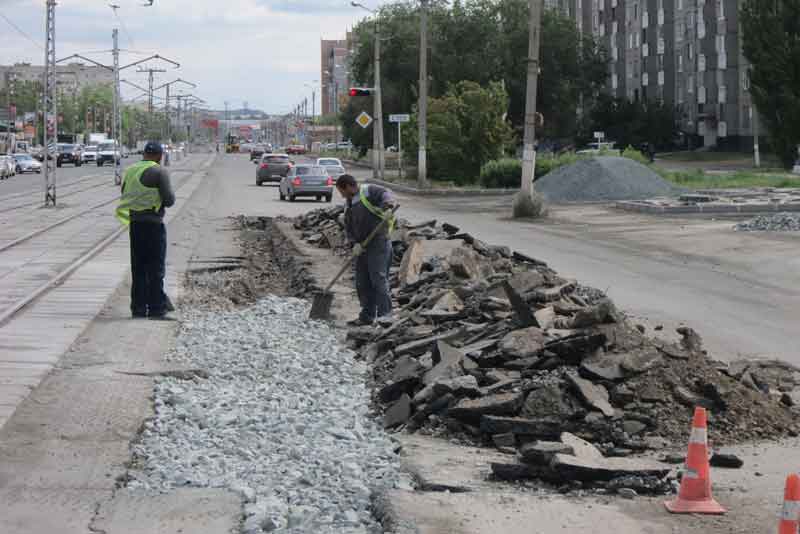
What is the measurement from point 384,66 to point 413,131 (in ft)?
72.7

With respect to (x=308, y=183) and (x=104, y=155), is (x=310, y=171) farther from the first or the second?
(x=104, y=155)

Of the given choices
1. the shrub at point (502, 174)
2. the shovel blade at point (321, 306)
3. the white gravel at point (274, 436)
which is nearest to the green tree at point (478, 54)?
the shrub at point (502, 174)

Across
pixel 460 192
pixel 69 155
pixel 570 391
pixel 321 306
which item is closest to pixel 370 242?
pixel 321 306

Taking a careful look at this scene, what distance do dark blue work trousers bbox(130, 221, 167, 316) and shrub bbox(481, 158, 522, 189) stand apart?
33.7 metres

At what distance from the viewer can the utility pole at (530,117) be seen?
3222 cm

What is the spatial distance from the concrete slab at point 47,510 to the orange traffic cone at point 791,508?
308cm

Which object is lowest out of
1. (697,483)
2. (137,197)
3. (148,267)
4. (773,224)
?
(697,483)

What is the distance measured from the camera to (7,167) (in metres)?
75.1

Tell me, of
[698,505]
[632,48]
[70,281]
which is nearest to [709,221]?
[70,281]

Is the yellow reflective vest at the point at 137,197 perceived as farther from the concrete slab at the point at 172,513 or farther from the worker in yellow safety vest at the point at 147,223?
the concrete slab at the point at 172,513

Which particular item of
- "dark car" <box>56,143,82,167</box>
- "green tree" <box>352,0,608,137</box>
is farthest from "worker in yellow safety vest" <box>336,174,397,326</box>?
"dark car" <box>56,143,82,167</box>

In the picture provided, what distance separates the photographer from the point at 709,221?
1192 inches

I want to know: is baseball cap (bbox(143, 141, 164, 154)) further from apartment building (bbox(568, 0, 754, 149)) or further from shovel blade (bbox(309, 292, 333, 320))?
apartment building (bbox(568, 0, 754, 149))

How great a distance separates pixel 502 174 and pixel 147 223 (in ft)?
113
